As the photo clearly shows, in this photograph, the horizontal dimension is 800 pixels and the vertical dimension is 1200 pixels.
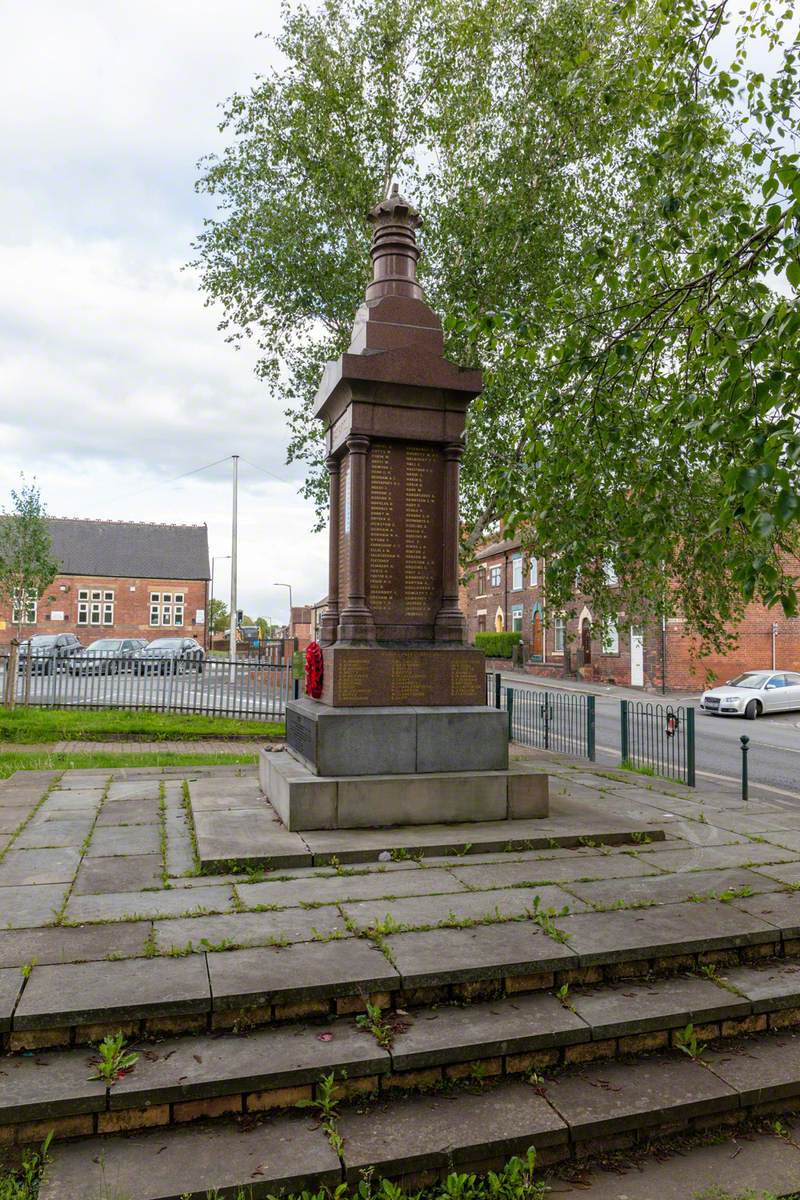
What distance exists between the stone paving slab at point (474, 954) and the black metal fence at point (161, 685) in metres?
12.8

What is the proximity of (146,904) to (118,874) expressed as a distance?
74cm

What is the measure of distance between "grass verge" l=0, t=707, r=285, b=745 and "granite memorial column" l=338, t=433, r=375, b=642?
8.38 metres

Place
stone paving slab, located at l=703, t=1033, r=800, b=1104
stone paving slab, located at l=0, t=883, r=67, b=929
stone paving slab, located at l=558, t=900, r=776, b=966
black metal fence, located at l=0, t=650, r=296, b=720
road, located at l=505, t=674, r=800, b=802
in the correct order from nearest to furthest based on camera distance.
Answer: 1. stone paving slab, located at l=703, t=1033, r=800, b=1104
2. stone paving slab, located at l=558, t=900, r=776, b=966
3. stone paving slab, located at l=0, t=883, r=67, b=929
4. road, located at l=505, t=674, r=800, b=802
5. black metal fence, located at l=0, t=650, r=296, b=720

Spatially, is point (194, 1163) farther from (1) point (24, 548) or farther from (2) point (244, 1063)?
(1) point (24, 548)

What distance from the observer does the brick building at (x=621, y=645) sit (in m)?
32.4

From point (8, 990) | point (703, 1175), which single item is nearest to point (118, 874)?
point (8, 990)

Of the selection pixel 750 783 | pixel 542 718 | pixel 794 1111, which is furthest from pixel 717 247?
pixel 542 718

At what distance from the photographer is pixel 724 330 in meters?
5.93

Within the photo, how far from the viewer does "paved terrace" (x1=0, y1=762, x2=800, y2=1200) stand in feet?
10.3

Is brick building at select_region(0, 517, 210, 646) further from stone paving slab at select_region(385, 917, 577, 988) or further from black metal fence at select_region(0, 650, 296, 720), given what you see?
stone paving slab at select_region(385, 917, 577, 988)

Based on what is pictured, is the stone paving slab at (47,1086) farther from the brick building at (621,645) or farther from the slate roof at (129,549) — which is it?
the slate roof at (129,549)

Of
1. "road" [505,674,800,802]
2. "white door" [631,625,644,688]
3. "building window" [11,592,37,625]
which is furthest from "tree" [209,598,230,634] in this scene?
"road" [505,674,800,802]

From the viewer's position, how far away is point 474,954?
4.21 meters

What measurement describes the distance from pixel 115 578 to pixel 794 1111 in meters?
70.0
